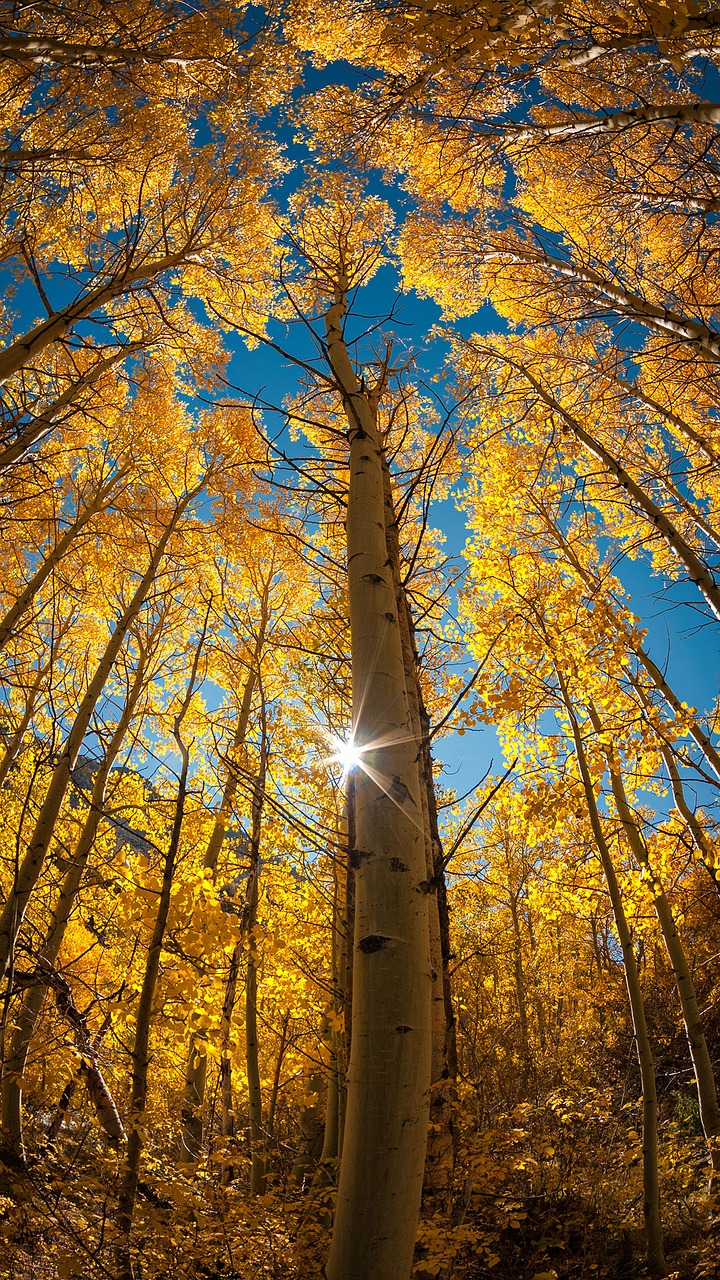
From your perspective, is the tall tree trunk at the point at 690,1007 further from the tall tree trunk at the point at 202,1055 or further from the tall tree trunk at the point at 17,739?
the tall tree trunk at the point at 17,739

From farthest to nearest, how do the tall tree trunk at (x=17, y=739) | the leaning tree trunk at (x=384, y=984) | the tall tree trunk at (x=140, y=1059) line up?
the tall tree trunk at (x=17, y=739) < the tall tree trunk at (x=140, y=1059) < the leaning tree trunk at (x=384, y=984)

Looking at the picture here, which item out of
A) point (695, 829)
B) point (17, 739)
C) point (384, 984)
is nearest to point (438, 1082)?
point (384, 984)

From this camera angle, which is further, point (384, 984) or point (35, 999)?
point (35, 999)

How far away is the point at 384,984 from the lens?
1121mm

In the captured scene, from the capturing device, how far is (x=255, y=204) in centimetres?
600

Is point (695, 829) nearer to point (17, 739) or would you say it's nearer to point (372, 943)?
point (372, 943)

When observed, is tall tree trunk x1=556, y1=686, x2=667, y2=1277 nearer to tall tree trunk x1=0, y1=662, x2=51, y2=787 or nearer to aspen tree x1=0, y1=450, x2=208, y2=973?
aspen tree x1=0, y1=450, x2=208, y2=973

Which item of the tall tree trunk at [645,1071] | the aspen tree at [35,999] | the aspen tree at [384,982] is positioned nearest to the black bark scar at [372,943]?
the aspen tree at [384,982]

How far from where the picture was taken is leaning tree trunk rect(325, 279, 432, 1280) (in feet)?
3.28

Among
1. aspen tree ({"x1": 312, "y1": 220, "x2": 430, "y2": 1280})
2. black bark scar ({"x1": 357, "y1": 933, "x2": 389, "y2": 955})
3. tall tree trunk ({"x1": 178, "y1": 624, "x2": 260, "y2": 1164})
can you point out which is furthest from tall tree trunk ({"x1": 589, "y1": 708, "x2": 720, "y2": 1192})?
black bark scar ({"x1": 357, "y1": 933, "x2": 389, "y2": 955})

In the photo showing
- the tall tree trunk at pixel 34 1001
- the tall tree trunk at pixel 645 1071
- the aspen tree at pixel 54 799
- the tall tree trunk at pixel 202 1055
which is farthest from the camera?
the tall tree trunk at pixel 202 1055

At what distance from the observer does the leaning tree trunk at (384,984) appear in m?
1.00

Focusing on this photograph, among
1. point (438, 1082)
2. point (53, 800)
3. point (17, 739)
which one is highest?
point (17, 739)

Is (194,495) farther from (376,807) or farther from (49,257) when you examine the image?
(376,807)
